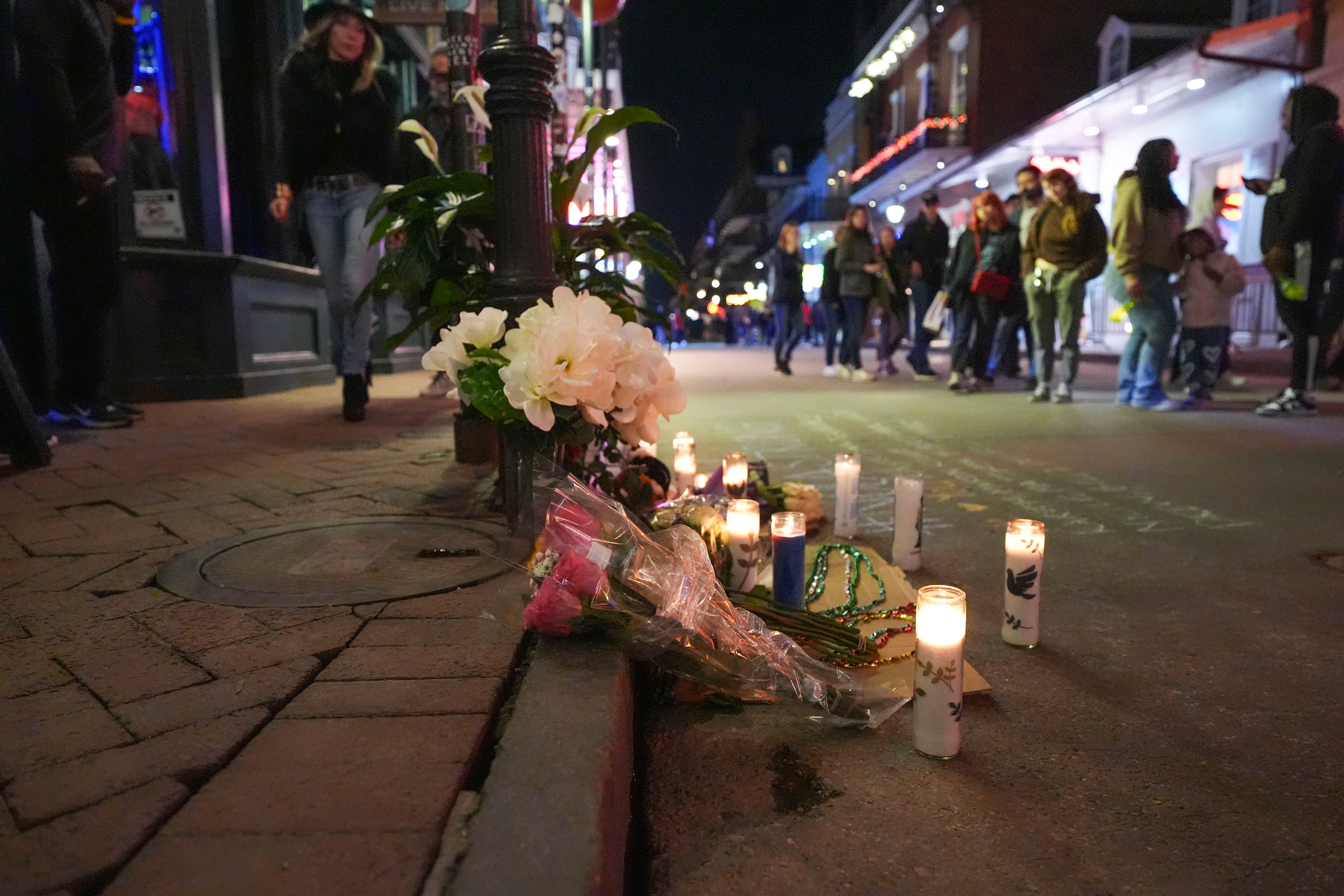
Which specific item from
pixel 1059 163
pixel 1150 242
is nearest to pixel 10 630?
pixel 1150 242

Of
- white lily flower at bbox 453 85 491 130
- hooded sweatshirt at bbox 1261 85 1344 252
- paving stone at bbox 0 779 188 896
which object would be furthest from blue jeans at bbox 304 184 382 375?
hooded sweatshirt at bbox 1261 85 1344 252

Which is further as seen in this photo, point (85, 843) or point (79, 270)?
point (79, 270)

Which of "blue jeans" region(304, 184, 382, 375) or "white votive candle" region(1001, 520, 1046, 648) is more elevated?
"blue jeans" region(304, 184, 382, 375)

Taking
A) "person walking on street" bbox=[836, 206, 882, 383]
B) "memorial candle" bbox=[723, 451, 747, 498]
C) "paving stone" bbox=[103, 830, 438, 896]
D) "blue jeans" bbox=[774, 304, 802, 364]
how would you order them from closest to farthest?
1. "paving stone" bbox=[103, 830, 438, 896]
2. "memorial candle" bbox=[723, 451, 747, 498]
3. "person walking on street" bbox=[836, 206, 882, 383]
4. "blue jeans" bbox=[774, 304, 802, 364]

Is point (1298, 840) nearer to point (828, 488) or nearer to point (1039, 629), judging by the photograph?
point (1039, 629)

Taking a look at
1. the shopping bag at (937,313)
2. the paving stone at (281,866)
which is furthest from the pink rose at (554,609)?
the shopping bag at (937,313)

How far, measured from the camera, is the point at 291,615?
6.35 feet

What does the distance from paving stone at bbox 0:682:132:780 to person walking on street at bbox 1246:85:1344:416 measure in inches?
282

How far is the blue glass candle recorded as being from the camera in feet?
Answer: 7.40

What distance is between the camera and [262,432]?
16.2ft

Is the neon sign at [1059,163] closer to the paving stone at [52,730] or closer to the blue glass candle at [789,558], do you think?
the blue glass candle at [789,558]

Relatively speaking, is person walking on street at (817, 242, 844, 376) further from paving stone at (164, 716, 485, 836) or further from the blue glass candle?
paving stone at (164, 716, 485, 836)

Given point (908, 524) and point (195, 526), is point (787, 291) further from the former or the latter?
point (195, 526)

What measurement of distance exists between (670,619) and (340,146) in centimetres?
449
